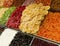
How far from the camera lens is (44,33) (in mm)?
1729

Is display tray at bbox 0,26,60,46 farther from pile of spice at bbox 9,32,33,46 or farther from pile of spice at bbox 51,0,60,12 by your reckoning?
pile of spice at bbox 51,0,60,12

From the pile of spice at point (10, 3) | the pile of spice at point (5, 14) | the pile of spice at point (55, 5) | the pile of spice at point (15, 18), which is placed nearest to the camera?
the pile of spice at point (55, 5)

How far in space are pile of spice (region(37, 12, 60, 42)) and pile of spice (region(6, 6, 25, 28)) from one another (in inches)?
13.6

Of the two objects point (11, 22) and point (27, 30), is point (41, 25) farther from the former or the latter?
point (11, 22)

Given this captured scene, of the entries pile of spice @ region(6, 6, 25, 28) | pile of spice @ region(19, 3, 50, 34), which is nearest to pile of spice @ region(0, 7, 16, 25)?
pile of spice @ region(6, 6, 25, 28)

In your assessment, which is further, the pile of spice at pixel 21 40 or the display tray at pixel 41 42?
the pile of spice at pixel 21 40

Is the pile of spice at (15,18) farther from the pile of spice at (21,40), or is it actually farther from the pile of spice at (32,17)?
the pile of spice at (21,40)

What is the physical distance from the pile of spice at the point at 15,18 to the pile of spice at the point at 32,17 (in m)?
0.07

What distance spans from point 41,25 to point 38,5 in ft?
1.09

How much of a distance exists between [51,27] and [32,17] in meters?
0.28

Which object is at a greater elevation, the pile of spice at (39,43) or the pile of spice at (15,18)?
the pile of spice at (15,18)

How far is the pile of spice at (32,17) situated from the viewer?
184 cm

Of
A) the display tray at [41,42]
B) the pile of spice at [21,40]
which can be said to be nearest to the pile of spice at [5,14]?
the pile of spice at [21,40]

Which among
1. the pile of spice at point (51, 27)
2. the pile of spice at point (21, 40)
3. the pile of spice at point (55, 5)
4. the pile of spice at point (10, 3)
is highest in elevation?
the pile of spice at point (55, 5)
